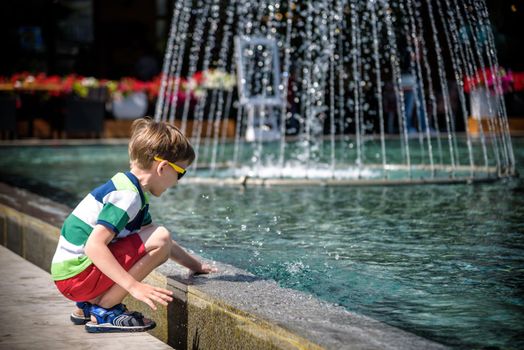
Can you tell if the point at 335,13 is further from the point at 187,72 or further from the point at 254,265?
the point at 254,265

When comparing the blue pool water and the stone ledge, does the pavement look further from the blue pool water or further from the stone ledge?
the blue pool water

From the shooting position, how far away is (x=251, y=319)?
316 centimetres

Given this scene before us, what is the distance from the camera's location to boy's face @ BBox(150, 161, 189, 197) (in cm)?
378

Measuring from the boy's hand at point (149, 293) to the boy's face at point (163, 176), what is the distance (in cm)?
42

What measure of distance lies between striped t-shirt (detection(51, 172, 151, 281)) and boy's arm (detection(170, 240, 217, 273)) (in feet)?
0.59

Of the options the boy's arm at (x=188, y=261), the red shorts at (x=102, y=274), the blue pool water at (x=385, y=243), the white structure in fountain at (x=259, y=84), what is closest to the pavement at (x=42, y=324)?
the red shorts at (x=102, y=274)

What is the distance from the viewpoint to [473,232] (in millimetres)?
5930

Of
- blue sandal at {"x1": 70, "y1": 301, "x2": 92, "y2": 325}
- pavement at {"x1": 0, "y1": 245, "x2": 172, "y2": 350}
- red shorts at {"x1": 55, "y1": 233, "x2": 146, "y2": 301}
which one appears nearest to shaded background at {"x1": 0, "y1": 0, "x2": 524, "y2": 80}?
pavement at {"x1": 0, "y1": 245, "x2": 172, "y2": 350}

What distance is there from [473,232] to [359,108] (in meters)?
14.9

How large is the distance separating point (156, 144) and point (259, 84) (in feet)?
53.1

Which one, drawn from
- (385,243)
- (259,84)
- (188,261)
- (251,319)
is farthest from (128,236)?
(259,84)

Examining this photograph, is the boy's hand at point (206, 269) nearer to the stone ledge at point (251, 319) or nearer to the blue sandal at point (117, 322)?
the stone ledge at point (251, 319)

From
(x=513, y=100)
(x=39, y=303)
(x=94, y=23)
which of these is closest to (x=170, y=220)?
(x=39, y=303)

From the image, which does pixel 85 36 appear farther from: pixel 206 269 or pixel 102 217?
pixel 102 217
